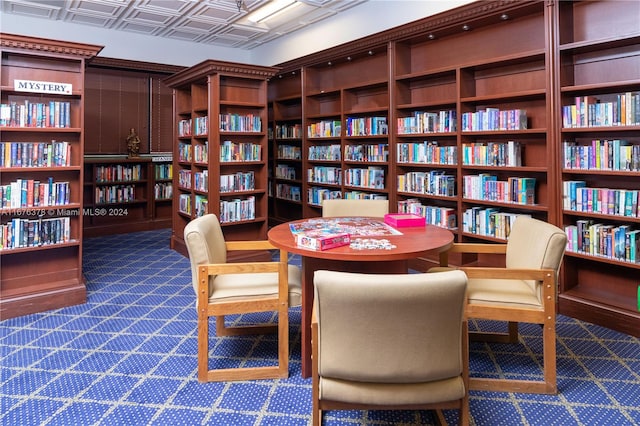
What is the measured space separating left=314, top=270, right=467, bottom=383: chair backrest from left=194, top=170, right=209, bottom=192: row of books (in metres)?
3.80

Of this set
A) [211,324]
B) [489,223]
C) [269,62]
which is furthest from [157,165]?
[489,223]

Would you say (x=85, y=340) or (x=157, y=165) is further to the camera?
(x=157, y=165)

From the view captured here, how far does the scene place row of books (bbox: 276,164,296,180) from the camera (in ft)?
22.7

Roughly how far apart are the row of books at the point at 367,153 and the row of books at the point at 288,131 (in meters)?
1.20

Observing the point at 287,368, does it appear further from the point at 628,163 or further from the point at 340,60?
the point at 340,60

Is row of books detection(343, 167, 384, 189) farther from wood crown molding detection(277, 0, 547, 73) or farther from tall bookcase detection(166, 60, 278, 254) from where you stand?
wood crown molding detection(277, 0, 547, 73)

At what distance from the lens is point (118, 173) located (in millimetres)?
7293

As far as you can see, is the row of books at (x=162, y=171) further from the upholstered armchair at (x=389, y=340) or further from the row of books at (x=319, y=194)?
the upholstered armchair at (x=389, y=340)

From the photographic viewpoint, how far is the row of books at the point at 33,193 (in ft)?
11.6

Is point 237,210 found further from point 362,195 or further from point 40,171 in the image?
point 40,171

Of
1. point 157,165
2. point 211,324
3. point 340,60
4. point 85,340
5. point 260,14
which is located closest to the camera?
point 85,340

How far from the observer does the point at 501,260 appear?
4.23 meters

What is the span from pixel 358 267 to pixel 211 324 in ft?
4.85

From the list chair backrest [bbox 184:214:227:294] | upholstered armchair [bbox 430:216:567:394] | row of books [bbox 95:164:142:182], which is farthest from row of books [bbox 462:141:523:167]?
row of books [bbox 95:164:142:182]
